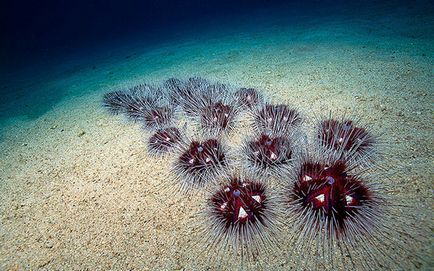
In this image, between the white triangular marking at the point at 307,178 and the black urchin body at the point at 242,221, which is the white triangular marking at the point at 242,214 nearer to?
the black urchin body at the point at 242,221

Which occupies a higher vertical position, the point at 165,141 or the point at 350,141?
the point at 350,141

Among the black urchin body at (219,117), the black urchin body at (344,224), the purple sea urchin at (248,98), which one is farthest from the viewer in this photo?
the purple sea urchin at (248,98)

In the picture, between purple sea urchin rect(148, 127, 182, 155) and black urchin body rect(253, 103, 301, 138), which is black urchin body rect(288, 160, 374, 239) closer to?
black urchin body rect(253, 103, 301, 138)

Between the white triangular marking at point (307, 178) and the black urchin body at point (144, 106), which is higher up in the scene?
the white triangular marking at point (307, 178)

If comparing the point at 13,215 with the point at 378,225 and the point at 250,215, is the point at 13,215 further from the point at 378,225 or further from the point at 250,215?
the point at 378,225

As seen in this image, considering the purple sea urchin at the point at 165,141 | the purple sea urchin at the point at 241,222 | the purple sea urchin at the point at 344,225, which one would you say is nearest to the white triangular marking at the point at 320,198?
the purple sea urchin at the point at 344,225

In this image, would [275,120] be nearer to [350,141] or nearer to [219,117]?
[219,117]

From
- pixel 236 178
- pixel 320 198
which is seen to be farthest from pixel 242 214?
pixel 320 198
